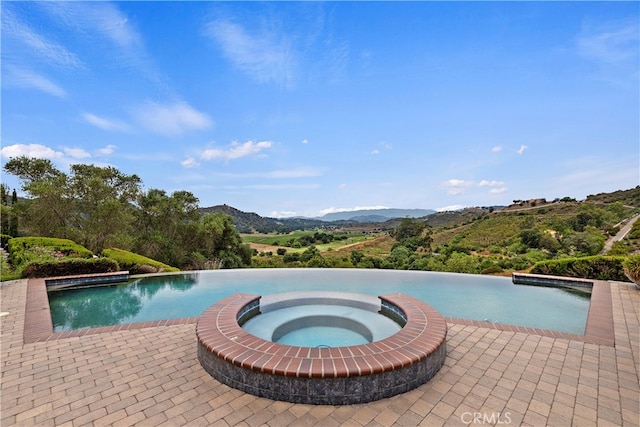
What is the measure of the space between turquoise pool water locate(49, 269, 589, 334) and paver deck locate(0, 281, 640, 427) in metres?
1.57

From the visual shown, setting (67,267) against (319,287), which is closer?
(67,267)

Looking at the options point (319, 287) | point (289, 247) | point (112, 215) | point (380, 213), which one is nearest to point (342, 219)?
point (380, 213)

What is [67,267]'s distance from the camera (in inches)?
348

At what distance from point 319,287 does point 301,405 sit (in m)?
6.43

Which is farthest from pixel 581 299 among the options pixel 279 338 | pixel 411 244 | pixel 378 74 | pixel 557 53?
pixel 411 244

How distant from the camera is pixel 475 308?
691 cm

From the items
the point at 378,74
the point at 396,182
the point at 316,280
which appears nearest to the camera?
the point at 316,280

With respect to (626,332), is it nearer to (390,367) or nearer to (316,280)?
(390,367)

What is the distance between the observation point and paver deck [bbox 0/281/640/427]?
2.62 metres

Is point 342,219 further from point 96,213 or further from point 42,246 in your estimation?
point 42,246

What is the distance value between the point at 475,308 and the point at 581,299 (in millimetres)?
3198
